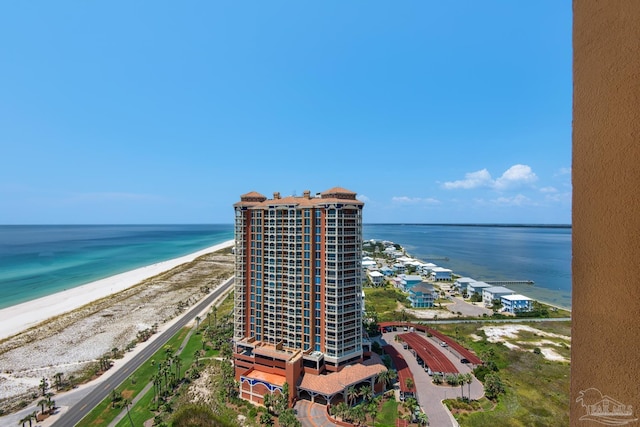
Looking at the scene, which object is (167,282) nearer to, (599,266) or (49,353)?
(49,353)

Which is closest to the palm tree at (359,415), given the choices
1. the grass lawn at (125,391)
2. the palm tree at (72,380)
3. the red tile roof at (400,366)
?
the red tile roof at (400,366)

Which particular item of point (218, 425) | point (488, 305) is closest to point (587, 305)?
point (218, 425)

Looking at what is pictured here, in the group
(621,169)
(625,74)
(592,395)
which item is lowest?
(592,395)

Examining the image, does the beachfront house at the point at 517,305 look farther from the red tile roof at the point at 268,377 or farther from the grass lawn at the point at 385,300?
the red tile roof at the point at 268,377

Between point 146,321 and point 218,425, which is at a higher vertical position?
point 218,425

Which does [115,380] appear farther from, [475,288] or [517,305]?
[475,288]

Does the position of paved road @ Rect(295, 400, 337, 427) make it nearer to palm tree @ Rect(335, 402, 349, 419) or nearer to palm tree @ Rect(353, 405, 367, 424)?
palm tree @ Rect(335, 402, 349, 419)

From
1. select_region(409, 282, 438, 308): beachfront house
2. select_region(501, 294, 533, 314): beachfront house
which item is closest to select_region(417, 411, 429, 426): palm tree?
select_region(409, 282, 438, 308): beachfront house
